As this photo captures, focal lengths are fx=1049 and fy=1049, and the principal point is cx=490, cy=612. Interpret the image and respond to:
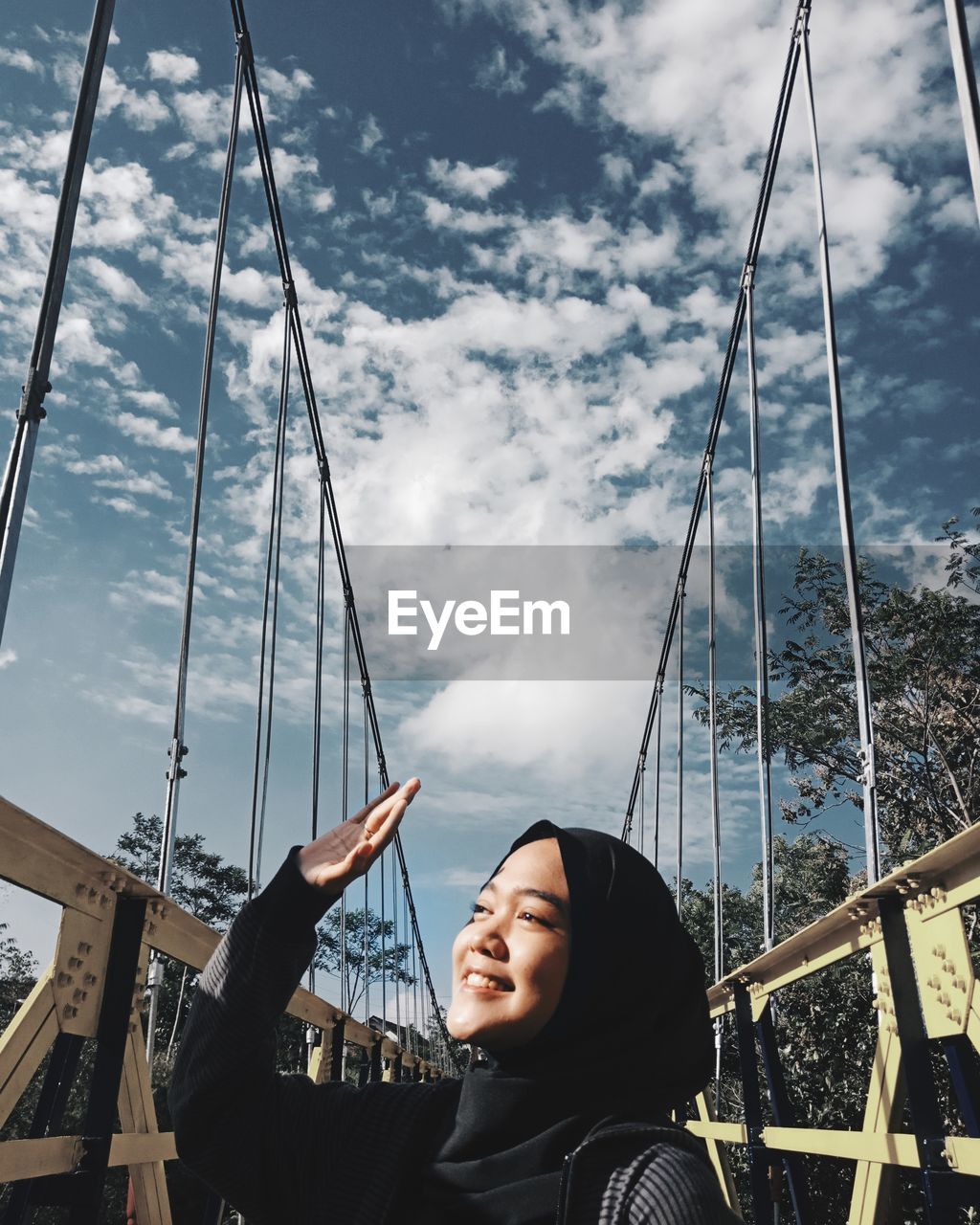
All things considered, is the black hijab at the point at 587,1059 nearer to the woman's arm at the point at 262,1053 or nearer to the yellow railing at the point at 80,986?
the woman's arm at the point at 262,1053

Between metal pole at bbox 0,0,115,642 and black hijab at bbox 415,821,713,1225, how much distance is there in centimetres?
114

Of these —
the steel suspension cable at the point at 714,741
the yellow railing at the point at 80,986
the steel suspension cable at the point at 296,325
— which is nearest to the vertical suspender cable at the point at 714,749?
the steel suspension cable at the point at 714,741

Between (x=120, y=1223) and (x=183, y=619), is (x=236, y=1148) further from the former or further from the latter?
(x=120, y=1223)

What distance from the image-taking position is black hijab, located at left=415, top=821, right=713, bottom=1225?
2.86 ft

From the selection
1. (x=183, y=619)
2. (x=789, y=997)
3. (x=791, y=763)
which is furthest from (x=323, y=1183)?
(x=791, y=763)

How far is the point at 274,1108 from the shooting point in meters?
1.05

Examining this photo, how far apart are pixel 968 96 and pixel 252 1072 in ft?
6.74

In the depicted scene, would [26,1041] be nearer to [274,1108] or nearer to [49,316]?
[274,1108]

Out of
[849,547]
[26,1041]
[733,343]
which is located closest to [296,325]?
[733,343]

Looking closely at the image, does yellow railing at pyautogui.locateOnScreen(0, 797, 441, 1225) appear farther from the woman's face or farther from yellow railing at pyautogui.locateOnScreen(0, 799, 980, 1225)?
the woman's face

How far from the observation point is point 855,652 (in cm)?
314

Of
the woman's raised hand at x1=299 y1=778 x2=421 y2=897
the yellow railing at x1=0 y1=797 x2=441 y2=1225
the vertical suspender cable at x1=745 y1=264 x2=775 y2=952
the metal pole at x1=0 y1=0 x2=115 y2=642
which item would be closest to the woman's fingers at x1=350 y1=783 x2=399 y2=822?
the woman's raised hand at x1=299 y1=778 x2=421 y2=897

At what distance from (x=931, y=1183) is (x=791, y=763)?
10.5 metres

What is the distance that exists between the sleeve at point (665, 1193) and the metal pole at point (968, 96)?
167 centimetres
